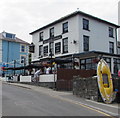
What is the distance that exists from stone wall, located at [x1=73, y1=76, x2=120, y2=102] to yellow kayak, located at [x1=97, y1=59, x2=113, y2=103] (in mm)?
335

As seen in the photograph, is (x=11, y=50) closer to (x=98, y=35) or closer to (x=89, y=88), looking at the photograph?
(x=98, y=35)

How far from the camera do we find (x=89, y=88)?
13.4 metres

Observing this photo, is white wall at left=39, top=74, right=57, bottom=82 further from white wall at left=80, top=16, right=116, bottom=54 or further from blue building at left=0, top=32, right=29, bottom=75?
blue building at left=0, top=32, right=29, bottom=75

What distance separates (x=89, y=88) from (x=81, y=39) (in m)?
12.9

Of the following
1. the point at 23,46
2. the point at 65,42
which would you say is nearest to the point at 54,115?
the point at 65,42

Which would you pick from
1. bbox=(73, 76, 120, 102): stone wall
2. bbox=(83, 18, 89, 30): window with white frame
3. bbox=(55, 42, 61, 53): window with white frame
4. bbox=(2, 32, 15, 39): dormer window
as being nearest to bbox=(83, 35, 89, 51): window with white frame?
bbox=(83, 18, 89, 30): window with white frame

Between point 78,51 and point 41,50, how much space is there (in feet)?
31.3

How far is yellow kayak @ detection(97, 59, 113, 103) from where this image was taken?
40.2 feet

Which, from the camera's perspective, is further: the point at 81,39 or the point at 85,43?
the point at 85,43

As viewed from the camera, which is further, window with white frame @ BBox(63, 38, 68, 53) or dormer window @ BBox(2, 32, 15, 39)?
dormer window @ BBox(2, 32, 15, 39)

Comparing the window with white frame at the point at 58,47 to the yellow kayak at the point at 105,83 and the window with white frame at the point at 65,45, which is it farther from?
the yellow kayak at the point at 105,83

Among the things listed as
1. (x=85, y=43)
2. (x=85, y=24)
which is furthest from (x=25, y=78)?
(x=85, y=24)

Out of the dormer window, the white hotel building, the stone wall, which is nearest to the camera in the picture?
the stone wall

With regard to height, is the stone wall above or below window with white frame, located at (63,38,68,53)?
below
